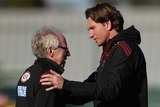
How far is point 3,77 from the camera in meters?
18.3

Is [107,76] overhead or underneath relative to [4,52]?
overhead

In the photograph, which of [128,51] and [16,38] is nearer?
[128,51]

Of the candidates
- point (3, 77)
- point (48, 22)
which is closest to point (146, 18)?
point (48, 22)

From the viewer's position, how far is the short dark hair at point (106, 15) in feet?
19.0

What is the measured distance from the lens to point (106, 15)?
5.80 meters

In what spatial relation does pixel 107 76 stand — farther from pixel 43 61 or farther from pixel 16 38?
pixel 16 38

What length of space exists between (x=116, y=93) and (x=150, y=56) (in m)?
17.7

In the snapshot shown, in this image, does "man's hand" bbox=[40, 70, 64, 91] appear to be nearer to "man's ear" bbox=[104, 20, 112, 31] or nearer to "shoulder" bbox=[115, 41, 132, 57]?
"shoulder" bbox=[115, 41, 132, 57]

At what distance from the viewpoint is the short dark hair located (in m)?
5.80

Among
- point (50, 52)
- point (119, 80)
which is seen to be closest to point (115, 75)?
point (119, 80)

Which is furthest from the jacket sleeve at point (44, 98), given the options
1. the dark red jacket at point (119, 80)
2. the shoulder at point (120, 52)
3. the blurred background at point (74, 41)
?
the blurred background at point (74, 41)

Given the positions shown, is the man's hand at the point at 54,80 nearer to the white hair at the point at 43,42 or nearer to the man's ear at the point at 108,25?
the white hair at the point at 43,42

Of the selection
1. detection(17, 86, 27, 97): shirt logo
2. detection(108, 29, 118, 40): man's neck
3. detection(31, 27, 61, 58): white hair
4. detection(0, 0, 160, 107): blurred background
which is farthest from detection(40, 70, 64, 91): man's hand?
detection(0, 0, 160, 107): blurred background

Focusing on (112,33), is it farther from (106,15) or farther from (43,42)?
(43,42)
